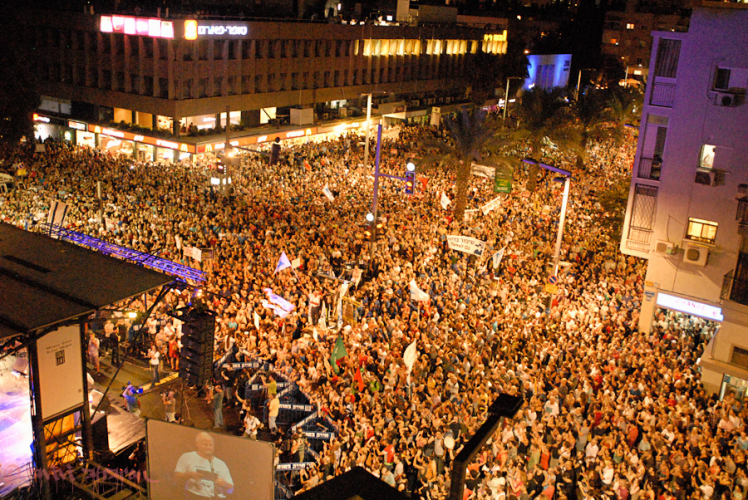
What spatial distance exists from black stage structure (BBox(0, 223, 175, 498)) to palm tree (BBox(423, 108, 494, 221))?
2090 cm

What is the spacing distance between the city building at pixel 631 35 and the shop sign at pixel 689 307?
3378 inches

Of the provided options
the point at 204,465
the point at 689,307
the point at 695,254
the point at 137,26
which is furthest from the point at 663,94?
the point at 137,26

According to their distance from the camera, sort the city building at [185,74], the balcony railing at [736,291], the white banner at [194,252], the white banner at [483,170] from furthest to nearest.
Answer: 1. the city building at [185,74]
2. the white banner at [483,170]
3. the white banner at [194,252]
4. the balcony railing at [736,291]

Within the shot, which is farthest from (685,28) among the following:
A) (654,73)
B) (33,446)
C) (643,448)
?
(33,446)

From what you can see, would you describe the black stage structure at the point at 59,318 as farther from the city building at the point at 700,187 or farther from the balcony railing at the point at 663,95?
the balcony railing at the point at 663,95

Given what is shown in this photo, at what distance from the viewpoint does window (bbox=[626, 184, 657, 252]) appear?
22125mm

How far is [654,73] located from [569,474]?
580 inches

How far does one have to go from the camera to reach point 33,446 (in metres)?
12.1

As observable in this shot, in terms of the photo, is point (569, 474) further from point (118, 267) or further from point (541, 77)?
point (541, 77)

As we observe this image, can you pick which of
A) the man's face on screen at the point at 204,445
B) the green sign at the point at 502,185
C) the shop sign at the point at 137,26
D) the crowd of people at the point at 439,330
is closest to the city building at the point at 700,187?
the crowd of people at the point at 439,330

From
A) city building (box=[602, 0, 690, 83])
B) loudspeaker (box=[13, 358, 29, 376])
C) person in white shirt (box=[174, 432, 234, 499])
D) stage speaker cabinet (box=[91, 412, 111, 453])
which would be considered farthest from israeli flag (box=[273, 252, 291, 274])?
city building (box=[602, 0, 690, 83])

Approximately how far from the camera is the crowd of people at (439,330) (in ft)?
42.1

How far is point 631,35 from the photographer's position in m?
101

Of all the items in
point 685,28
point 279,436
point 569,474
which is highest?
point 685,28
